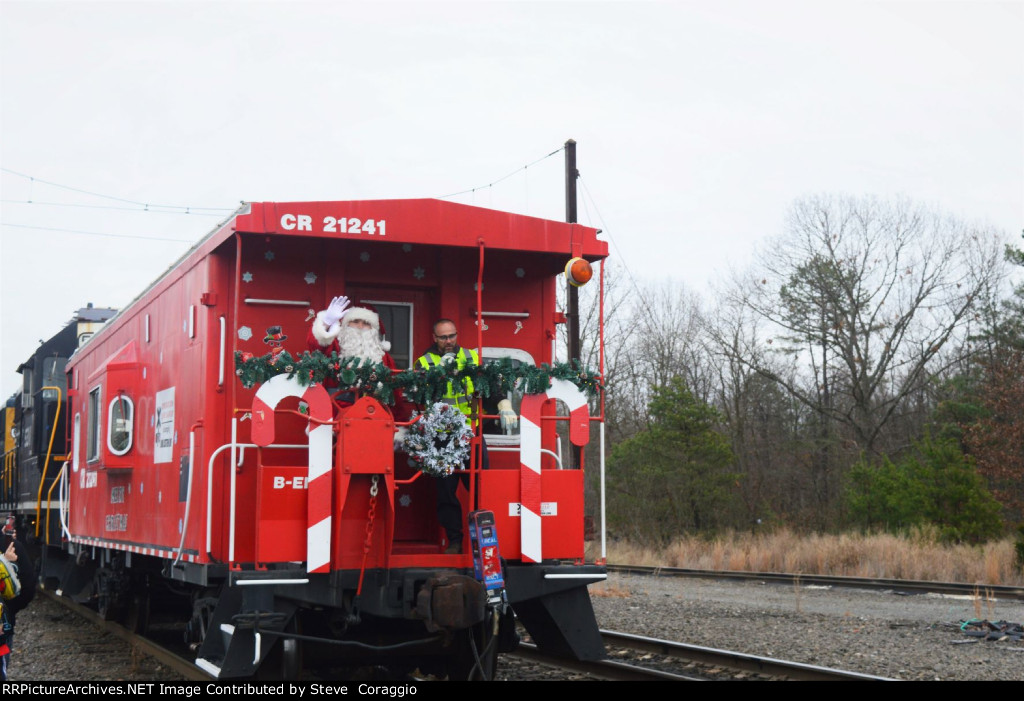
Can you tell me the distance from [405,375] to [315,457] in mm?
754

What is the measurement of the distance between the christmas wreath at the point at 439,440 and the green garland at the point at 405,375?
6.3 inches

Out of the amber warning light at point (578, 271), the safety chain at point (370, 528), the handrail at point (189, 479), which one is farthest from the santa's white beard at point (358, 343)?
the amber warning light at point (578, 271)

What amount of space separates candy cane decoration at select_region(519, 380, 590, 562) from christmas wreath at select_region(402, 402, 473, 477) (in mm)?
530

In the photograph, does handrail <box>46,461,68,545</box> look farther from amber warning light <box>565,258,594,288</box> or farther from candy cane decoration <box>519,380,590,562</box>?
amber warning light <box>565,258,594,288</box>

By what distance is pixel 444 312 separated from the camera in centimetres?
766

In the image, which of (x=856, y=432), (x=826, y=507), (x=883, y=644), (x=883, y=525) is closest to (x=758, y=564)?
(x=883, y=525)

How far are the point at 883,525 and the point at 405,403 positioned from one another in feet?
63.1

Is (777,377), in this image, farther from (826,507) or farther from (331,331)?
(331,331)

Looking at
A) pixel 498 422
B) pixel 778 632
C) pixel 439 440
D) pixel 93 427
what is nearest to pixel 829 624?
pixel 778 632

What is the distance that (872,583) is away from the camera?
17141 mm

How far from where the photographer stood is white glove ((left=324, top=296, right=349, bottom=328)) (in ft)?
22.5

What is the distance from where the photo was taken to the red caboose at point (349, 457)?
21.0 ft

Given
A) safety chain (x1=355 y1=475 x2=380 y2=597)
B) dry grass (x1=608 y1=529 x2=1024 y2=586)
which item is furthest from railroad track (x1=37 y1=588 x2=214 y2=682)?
dry grass (x1=608 y1=529 x2=1024 y2=586)
